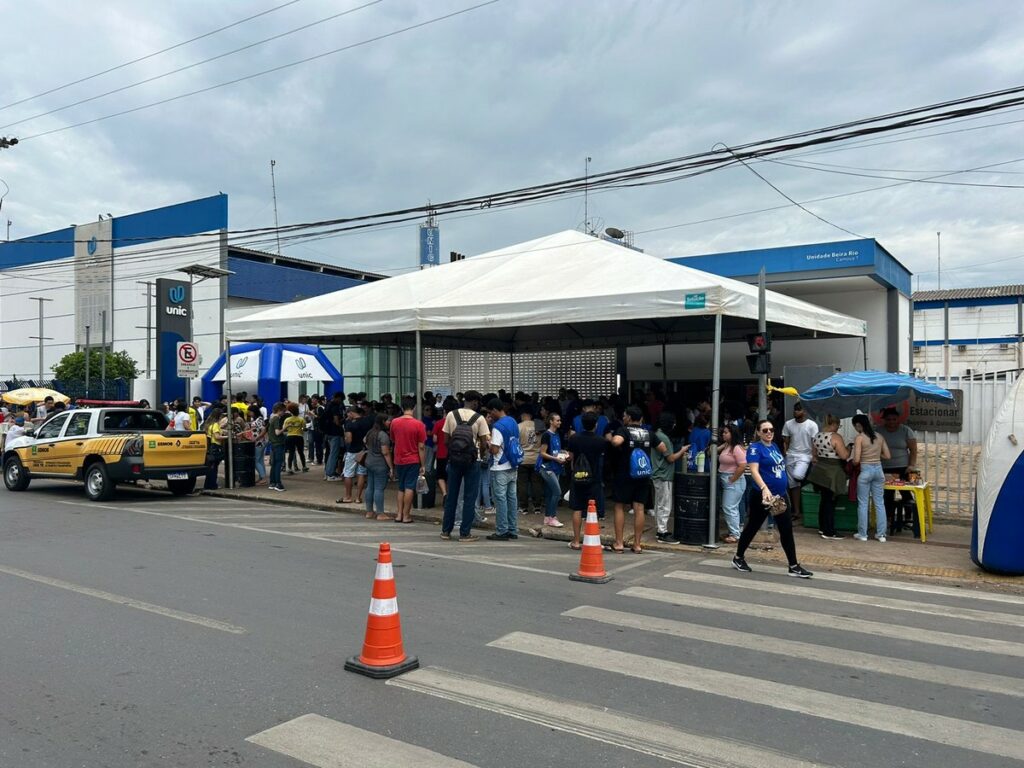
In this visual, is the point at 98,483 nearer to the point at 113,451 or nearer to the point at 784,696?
the point at 113,451

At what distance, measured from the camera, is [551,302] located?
11.3m

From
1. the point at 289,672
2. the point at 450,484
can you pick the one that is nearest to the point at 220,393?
the point at 450,484

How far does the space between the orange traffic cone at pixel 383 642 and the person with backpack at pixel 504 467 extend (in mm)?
4812

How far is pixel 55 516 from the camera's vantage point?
12047 millimetres

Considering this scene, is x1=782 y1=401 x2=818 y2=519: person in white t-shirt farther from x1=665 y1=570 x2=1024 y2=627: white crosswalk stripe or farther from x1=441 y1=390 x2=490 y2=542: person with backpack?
x1=441 y1=390 x2=490 y2=542: person with backpack

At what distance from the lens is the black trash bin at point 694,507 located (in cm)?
990

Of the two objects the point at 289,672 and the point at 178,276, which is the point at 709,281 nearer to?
the point at 289,672

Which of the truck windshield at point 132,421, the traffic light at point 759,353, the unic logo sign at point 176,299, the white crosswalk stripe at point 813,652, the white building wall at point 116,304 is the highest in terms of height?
the white building wall at point 116,304

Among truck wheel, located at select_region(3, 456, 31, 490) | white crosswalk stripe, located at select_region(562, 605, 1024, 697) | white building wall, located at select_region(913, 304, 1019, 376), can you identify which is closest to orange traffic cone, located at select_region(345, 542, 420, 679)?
white crosswalk stripe, located at select_region(562, 605, 1024, 697)

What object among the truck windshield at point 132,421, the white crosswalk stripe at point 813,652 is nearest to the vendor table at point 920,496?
the white crosswalk stripe at point 813,652

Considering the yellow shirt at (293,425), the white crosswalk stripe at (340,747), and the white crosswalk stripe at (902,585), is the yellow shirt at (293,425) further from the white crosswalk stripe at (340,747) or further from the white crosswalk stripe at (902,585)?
the white crosswalk stripe at (340,747)

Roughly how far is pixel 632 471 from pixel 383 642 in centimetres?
463

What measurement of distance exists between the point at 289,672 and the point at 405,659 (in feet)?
2.50

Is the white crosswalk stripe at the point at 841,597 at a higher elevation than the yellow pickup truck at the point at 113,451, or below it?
below
